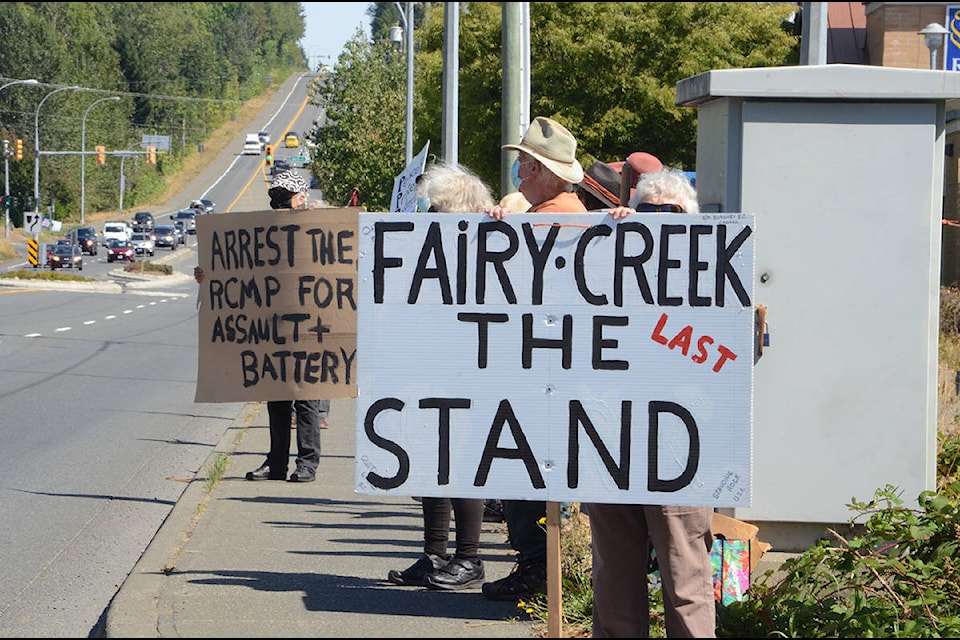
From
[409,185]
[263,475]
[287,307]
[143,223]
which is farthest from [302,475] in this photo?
[143,223]

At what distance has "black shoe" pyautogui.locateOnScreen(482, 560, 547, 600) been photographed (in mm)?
5887

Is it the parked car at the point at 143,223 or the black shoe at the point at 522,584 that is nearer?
the black shoe at the point at 522,584

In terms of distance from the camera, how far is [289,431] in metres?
9.08

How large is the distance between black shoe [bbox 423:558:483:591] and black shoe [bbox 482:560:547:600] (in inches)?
9.4

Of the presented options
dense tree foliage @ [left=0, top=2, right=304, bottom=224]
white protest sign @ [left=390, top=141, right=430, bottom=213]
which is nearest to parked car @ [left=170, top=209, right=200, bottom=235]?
dense tree foliage @ [left=0, top=2, right=304, bottom=224]

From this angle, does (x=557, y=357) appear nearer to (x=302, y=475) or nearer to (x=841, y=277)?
(x=841, y=277)

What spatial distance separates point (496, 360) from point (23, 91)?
10395cm

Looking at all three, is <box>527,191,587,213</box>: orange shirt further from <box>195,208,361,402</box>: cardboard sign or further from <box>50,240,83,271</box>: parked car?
<box>50,240,83,271</box>: parked car

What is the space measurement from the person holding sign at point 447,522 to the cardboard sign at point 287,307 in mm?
1934

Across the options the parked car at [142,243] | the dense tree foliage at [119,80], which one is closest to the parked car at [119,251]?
the parked car at [142,243]

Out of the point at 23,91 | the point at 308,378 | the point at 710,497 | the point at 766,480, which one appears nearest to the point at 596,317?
the point at 710,497

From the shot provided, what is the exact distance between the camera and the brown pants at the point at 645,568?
472cm

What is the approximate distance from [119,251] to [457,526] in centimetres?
6967

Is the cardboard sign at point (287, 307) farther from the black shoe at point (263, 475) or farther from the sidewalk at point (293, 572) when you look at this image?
the black shoe at point (263, 475)
